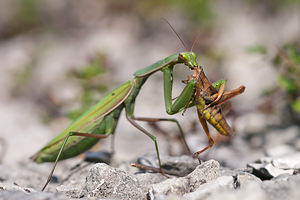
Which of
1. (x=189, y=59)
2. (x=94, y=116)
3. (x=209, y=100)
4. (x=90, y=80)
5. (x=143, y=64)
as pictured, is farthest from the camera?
(x=143, y=64)

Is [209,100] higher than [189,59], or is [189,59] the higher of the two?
[189,59]

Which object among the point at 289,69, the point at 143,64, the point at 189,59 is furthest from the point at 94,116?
the point at 143,64

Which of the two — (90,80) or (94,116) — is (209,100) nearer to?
(94,116)

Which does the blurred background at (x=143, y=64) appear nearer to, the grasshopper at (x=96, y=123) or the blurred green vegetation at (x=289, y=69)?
the blurred green vegetation at (x=289, y=69)

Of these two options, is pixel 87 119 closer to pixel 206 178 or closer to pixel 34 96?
pixel 206 178

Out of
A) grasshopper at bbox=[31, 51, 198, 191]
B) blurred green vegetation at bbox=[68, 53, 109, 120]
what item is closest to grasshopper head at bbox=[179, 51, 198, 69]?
grasshopper at bbox=[31, 51, 198, 191]

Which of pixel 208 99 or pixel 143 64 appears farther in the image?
pixel 143 64

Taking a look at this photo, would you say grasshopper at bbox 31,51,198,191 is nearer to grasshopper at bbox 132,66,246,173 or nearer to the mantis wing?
the mantis wing

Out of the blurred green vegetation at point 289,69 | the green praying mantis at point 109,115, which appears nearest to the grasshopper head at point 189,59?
the green praying mantis at point 109,115

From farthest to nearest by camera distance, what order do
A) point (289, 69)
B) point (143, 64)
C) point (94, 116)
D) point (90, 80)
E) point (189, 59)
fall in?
1. point (143, 64)
2. point (90, 80)
3. point (289, 69)
4. point (94, 116)
5. point (189, 59)
